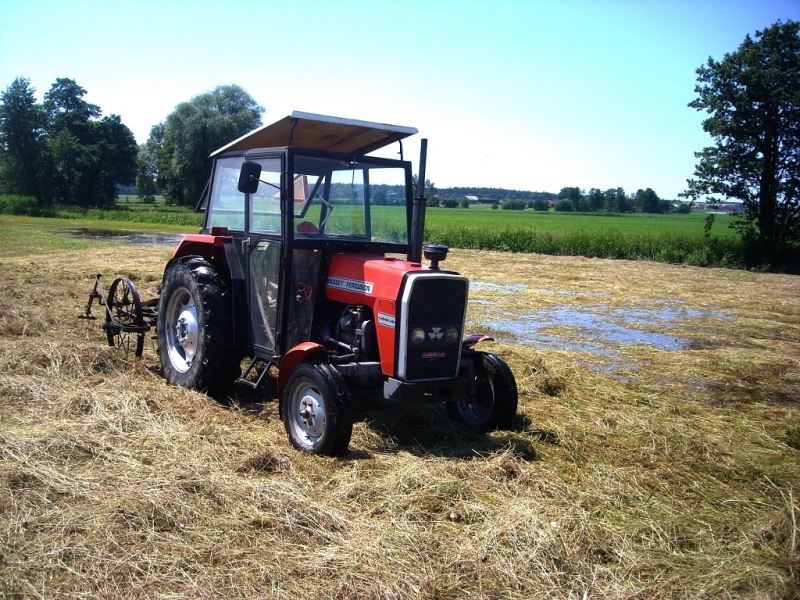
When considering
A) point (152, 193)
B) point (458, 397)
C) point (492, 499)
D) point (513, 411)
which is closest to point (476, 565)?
point (492, 499)

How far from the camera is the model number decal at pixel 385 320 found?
4.85 m

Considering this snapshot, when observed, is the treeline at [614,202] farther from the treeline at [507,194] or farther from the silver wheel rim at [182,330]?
the silver wheel rim at [182,330]

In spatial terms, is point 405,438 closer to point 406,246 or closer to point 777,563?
point 406,246

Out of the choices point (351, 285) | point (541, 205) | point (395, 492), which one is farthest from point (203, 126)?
point (395, 492)

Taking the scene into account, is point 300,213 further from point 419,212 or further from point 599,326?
point 599,326

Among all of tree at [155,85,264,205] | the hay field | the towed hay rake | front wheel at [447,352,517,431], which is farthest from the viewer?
tree at [155,85,264,205]

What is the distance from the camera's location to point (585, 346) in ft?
30.5

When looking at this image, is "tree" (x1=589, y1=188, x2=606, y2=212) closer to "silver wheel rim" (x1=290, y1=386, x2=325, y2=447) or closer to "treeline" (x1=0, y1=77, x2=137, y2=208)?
"treeline" (x1=0, y1=77, x2=137, y2=208)

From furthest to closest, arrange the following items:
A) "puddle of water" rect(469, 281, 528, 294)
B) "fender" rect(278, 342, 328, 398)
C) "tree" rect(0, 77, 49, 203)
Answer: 1. "tree" rect(0, 77, 49, 203)
2. "puddle of water" rect(469, 281, 528, 294)
3. "fender" rect(278, 342, 328, 398)

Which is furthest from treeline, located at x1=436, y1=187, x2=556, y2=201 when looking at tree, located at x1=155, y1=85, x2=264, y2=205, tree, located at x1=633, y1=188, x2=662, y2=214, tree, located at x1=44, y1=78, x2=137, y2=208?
tree, located at x1=44, y1=78, x2=137, y2=208

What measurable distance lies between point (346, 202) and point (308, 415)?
185 centimetres

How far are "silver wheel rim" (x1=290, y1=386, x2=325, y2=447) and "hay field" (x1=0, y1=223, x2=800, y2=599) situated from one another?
0.81ft

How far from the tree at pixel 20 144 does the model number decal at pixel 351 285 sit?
57.0 metres

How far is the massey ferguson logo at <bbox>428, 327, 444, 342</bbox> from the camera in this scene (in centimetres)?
491
